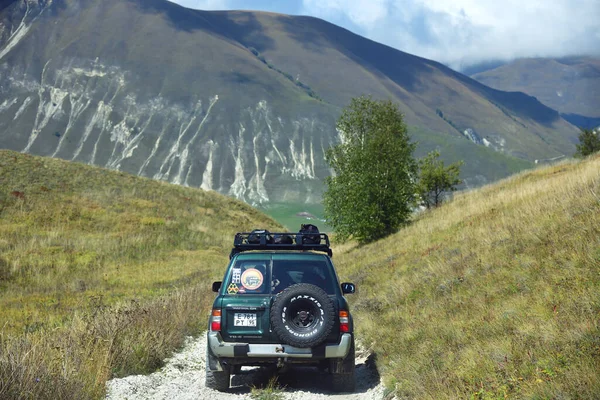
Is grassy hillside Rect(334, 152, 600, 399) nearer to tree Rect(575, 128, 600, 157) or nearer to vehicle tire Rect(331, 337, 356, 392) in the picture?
vehicle tire Rect(331, 337, 356, 392)

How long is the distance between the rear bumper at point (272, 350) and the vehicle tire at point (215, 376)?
0.70 ft

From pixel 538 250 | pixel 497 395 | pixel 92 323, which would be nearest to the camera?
pixel 497 395

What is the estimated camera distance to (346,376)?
858 cm

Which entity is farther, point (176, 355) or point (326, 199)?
point (326, 199)

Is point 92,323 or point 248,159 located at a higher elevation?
point 92,323

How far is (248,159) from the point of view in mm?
197375

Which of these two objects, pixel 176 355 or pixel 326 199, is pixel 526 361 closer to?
pixel 176 355

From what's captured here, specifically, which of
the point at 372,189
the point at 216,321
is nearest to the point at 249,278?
the point at 216,321

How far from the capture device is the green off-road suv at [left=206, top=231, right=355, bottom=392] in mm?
8031

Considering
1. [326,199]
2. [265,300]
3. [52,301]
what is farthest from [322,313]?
[326,199]

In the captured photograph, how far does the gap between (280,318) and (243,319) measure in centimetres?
57

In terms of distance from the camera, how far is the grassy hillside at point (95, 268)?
7789 millimetres

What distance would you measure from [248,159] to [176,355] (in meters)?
187

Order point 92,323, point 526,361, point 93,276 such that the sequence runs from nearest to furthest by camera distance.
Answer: point 526,361
point 92,323
point 93,276
